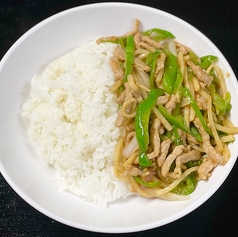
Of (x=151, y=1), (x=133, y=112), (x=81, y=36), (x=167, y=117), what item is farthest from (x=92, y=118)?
(x=151, y=1)

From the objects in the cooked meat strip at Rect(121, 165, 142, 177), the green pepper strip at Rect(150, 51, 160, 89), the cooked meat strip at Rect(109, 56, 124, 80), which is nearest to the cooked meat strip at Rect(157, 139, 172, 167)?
the cooked meat strip at Rect(121, 165, 142, 177)

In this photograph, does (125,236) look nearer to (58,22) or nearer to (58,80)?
(58,80)

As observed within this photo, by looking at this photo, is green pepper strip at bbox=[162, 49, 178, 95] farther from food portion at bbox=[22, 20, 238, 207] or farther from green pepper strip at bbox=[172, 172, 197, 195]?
green pepper strip at bbox=[172, 172, 197, 195]

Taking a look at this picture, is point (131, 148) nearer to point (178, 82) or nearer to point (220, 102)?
point (178, 82)

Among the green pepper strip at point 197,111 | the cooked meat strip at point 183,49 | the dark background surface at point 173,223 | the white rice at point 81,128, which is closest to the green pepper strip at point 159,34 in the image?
the cooked meat strip at point 183,49

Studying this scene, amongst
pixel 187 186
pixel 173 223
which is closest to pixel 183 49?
pixel 187 186

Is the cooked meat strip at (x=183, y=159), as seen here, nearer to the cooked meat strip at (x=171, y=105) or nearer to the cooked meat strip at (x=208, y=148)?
the cooked meat strip at (x=208, y=148)

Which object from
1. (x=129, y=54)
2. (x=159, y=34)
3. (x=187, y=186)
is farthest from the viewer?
(x=159, y=34)
